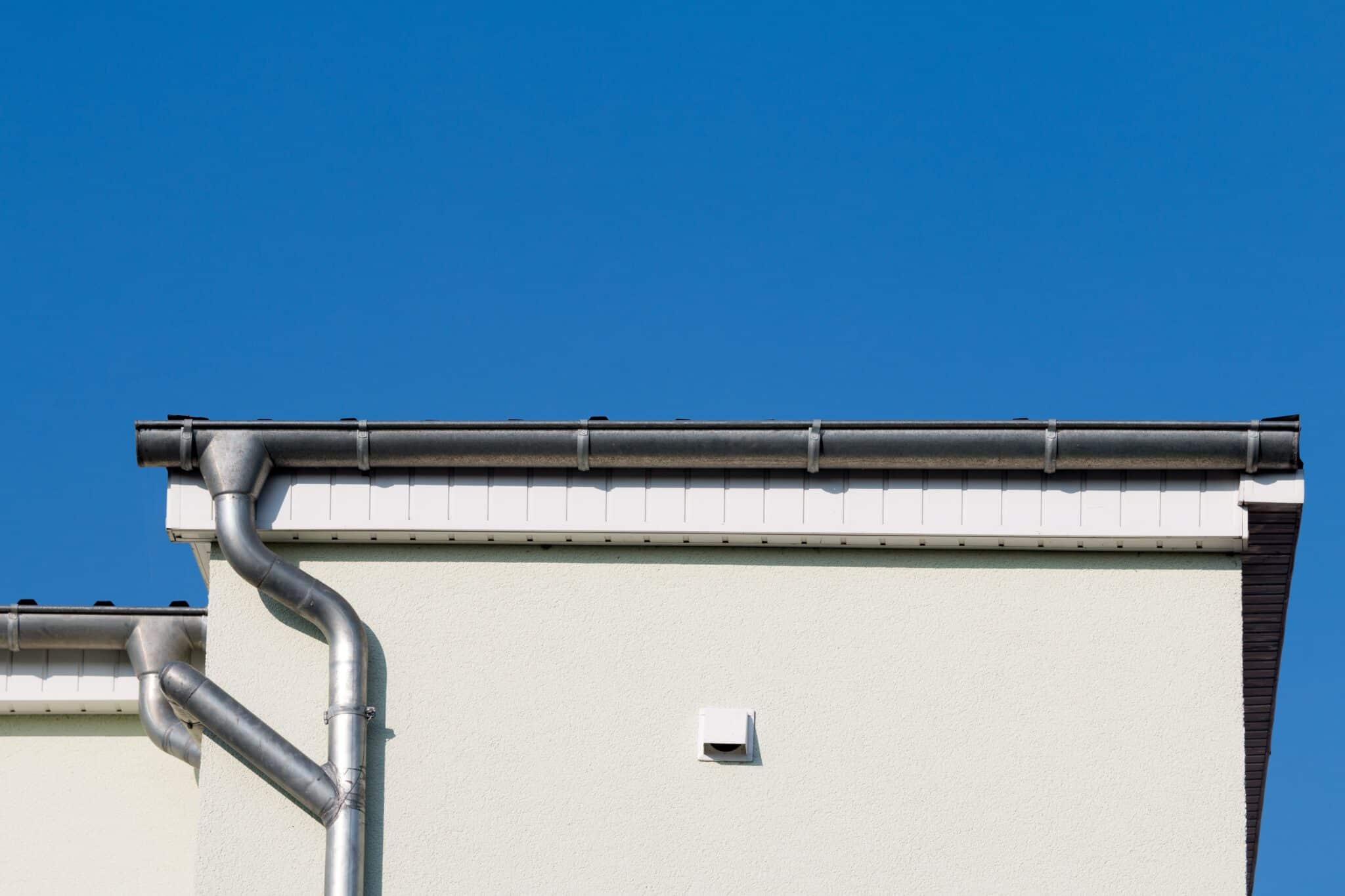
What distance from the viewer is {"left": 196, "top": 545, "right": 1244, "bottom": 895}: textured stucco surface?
8055 millimetres

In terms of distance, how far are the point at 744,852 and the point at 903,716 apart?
0.88m

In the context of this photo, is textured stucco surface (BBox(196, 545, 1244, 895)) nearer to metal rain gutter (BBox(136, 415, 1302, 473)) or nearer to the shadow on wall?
the shadow on wall

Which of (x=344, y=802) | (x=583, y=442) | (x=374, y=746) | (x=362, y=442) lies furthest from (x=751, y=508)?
(x=344, y=802)

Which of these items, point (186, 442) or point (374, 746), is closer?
point (374, 746)

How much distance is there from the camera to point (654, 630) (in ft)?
27.6

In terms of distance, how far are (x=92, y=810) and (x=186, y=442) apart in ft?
8.33

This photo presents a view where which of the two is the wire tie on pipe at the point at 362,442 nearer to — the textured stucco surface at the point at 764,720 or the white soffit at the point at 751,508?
the white soffit at the point at 751,508

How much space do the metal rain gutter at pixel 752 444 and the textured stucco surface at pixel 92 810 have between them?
2194 millimetres

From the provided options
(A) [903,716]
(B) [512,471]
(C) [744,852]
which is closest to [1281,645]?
(A) [903,716]

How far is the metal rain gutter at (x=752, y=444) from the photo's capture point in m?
8.17

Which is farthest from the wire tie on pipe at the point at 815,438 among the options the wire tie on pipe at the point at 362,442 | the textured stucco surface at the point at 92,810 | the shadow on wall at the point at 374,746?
the textured stucco surface at the point at 92,810

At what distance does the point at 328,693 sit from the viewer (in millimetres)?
8305

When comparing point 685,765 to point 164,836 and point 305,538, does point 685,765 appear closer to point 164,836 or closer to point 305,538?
point 305,538

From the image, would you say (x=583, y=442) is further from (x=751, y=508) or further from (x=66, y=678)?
(x=66, y=678)
